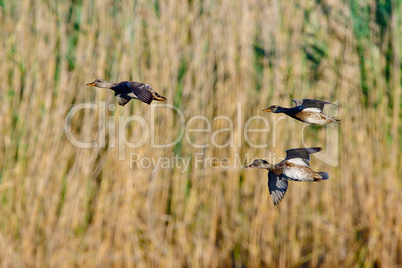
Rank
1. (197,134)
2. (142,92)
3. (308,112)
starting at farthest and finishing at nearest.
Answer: (197,134) < (308,112) < (142,92)

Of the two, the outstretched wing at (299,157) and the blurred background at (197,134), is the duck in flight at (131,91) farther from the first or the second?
the blurred background at (197,134)

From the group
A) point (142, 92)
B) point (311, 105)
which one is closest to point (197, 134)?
point (311, 105)

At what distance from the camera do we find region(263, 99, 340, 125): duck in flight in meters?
1.11

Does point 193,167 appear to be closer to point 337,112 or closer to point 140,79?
point 140,79

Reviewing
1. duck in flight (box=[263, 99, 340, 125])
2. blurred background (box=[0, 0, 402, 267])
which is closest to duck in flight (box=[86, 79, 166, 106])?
duck in flight (box=[263, 99, 340, 125])

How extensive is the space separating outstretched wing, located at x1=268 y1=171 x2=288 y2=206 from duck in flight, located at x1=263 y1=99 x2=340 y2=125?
143 mm

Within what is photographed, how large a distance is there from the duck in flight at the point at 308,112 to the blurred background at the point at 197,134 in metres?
1.46

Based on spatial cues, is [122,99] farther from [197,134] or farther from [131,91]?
[197,134]

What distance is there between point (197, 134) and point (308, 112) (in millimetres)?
1548

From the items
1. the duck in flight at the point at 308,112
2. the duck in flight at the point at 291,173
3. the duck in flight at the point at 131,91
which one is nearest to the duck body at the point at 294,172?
the duck in flight at the point at 291,173

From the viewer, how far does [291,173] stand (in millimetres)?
1121

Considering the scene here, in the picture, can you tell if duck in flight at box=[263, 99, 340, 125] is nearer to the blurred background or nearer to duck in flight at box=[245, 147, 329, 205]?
duck in flight at box=[245, 147, 329, 205]

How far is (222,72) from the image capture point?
2.71 metres

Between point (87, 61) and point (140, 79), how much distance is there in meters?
0.26
